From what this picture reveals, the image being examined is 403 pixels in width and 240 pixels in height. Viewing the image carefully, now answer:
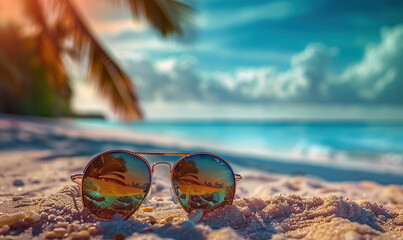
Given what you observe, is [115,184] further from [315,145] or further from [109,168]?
[315,145]

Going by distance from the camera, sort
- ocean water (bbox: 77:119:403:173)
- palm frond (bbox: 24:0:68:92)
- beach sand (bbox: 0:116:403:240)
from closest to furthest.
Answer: beach sand (bbox: 0:116:403:240)
palm frond (bbox: 24:0:68:92)
ocean water (bbox: 77:119:403:173)

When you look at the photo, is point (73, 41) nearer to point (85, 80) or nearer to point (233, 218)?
point (85, 80)

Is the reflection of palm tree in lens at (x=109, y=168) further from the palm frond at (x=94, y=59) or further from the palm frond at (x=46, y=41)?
the palm frond at (x=46, y=41)

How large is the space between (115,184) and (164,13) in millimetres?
3930

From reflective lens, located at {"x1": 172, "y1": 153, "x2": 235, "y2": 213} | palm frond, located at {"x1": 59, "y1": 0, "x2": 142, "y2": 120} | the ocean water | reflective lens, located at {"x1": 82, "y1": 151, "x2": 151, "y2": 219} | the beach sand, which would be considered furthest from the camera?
the ocean water

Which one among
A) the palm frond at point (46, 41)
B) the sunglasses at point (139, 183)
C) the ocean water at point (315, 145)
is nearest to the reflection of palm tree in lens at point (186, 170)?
the sunglasses at point (139, 183)

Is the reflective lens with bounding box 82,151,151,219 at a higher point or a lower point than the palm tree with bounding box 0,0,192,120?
lower

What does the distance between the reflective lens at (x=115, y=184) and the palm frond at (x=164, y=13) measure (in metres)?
3.75

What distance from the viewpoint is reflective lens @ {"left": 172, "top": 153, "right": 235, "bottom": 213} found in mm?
1774

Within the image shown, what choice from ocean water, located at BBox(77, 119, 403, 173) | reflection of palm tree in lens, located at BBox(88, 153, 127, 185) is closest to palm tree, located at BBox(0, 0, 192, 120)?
ocean water, located at BBox(77, 119, 403, 173)

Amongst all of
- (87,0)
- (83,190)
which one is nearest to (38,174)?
(83,190)

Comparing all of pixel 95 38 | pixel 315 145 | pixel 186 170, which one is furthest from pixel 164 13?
pixel 315 145

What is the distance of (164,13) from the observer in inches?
201

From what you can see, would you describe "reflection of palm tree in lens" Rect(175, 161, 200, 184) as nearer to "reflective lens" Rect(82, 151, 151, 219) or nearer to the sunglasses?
the sunglasses
